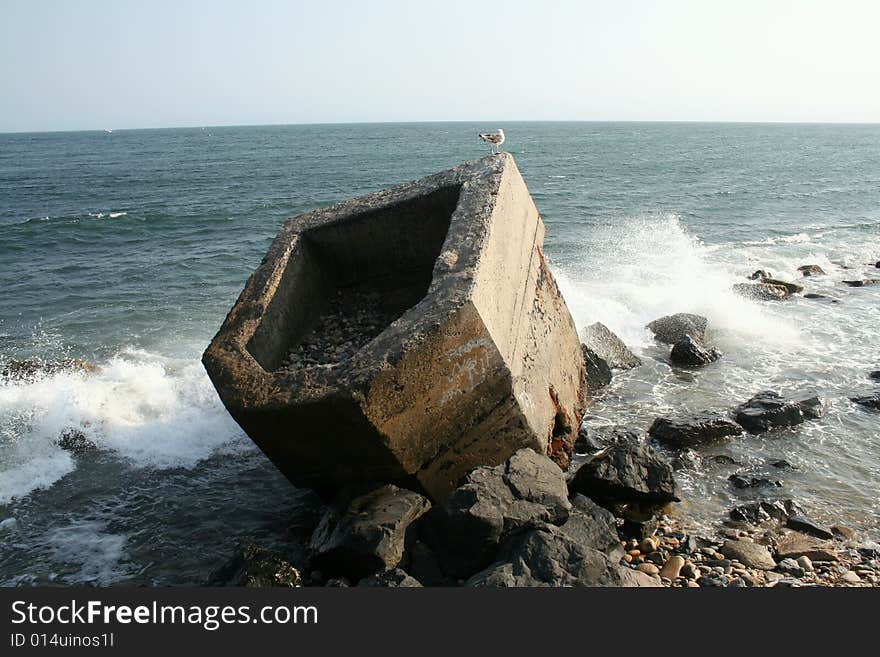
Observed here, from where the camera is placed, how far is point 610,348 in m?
8.86

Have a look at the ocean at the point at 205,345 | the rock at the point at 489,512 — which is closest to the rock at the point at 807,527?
the ocean at the point at 205,345

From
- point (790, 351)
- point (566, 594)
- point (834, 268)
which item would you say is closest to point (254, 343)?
point (566, 594)

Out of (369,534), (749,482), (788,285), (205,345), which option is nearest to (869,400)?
(749,482)

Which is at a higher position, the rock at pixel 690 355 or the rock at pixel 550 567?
the rock at pixel 550 567

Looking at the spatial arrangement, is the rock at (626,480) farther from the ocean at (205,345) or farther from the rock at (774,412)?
the rock at (774,412)

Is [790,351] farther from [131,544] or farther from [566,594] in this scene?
[131,544]

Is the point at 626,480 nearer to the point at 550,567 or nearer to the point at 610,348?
the point at 550,567

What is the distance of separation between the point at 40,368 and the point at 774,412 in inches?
343

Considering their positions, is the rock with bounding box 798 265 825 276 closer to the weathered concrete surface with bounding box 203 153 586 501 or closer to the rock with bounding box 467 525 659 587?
the weathered concrete surface with bounding box 203 153 586 501

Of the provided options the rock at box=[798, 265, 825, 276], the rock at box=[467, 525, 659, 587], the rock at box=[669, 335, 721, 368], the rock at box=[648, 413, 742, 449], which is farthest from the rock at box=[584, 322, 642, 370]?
the rock at box=[798, 265, 825, 276]

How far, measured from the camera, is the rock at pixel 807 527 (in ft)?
16.3

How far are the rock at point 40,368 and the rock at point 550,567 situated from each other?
707 centimetres

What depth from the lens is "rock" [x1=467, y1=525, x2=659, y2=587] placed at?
3379mm

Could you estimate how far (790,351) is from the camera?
9266 millimetres
